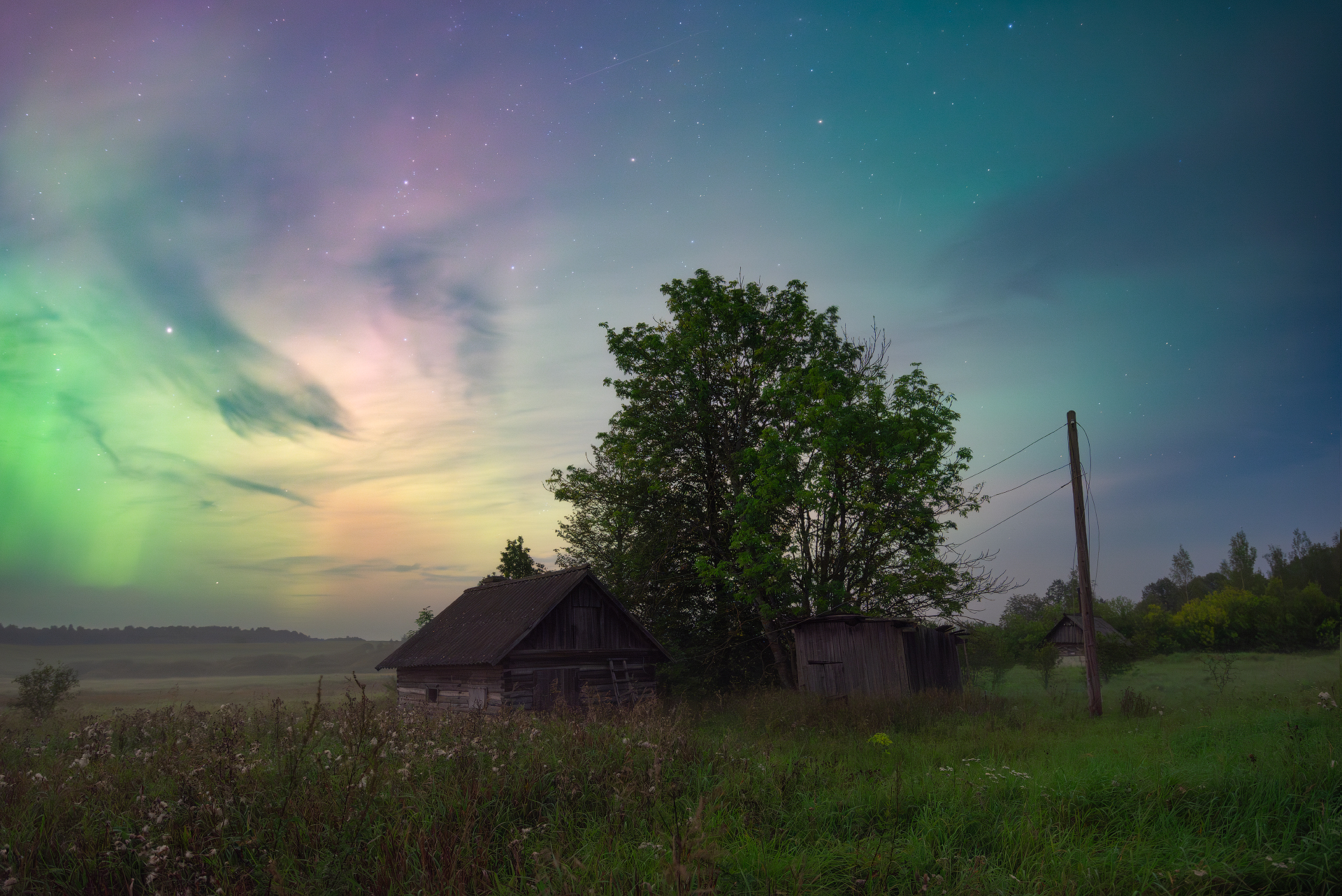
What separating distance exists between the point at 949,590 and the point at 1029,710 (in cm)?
664

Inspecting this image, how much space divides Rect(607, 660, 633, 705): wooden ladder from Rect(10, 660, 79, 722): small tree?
2173 cm

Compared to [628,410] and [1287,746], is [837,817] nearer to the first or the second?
[1287,746]

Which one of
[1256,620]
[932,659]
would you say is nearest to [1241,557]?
[1256,620]

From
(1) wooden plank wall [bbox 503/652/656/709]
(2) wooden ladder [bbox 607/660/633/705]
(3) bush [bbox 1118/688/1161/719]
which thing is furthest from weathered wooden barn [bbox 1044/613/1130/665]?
(2) wooden ladder [bbox 607/660/633/705]

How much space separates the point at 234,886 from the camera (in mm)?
4070

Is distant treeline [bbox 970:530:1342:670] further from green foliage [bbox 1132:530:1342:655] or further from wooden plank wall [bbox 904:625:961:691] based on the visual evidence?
wooden plank wall [bbox 904:625:961:691]

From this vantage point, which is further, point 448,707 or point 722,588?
point 722,588

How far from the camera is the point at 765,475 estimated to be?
72.7 ft

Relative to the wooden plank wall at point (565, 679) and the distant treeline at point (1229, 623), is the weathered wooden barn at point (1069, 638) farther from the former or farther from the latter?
the wooden plank wall at point (565, 679)

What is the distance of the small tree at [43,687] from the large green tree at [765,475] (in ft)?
69.8

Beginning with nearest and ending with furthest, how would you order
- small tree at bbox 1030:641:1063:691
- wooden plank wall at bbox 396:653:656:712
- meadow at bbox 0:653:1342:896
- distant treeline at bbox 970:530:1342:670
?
meadow at bbox 0:653:1342:896 < wooden plank wall at bbox 396:653:656:712 < small tree at bbox 1030:641:1063:691 < distant treeline at bbox 970:530:1342:670

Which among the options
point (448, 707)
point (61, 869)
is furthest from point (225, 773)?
point (448, 707)

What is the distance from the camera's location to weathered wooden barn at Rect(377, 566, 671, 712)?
2247 centimetres

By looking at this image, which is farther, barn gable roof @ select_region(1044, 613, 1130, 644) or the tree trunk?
barn gable roof @ select_region(1044, 613, 1130, 644)
